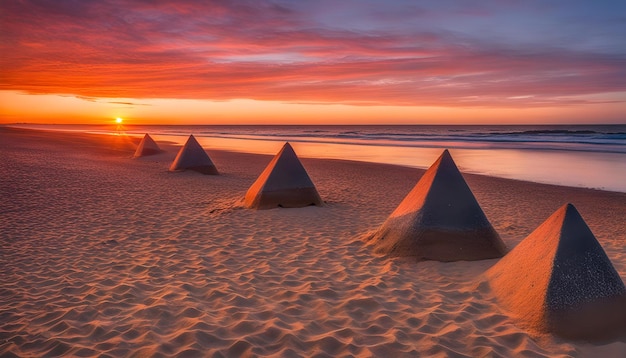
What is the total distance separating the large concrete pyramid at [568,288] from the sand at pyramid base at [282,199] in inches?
235

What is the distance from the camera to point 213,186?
1373 cm

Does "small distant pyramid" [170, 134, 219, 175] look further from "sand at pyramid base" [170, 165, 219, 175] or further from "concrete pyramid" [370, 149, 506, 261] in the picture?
"concrete pyramid" [370, 149, 506, 261]

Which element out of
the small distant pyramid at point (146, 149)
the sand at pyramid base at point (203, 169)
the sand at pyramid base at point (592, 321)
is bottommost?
the sand at pyramid base at point (592, 321)

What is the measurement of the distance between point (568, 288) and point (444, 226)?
7.50 feet

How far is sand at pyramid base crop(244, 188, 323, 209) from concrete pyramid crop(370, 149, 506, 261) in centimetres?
359

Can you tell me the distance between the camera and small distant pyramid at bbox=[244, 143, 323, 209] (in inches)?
392

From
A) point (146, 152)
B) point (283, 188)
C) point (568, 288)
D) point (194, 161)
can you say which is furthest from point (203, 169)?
point (568, 288)

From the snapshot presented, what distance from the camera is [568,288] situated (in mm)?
4207

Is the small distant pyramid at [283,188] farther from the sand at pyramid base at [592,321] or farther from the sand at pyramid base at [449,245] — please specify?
the sand at pyramid base at [592,321]

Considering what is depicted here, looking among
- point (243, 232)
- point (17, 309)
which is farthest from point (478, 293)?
point (17, 309)

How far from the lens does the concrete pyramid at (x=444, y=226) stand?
6328 millimetres

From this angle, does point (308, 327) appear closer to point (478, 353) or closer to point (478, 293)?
point (478, 353)

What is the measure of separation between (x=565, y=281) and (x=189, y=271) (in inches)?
175

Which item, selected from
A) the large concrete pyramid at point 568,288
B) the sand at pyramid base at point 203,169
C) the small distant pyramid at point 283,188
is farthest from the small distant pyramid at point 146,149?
the large concrete pyramid at point 568,288
